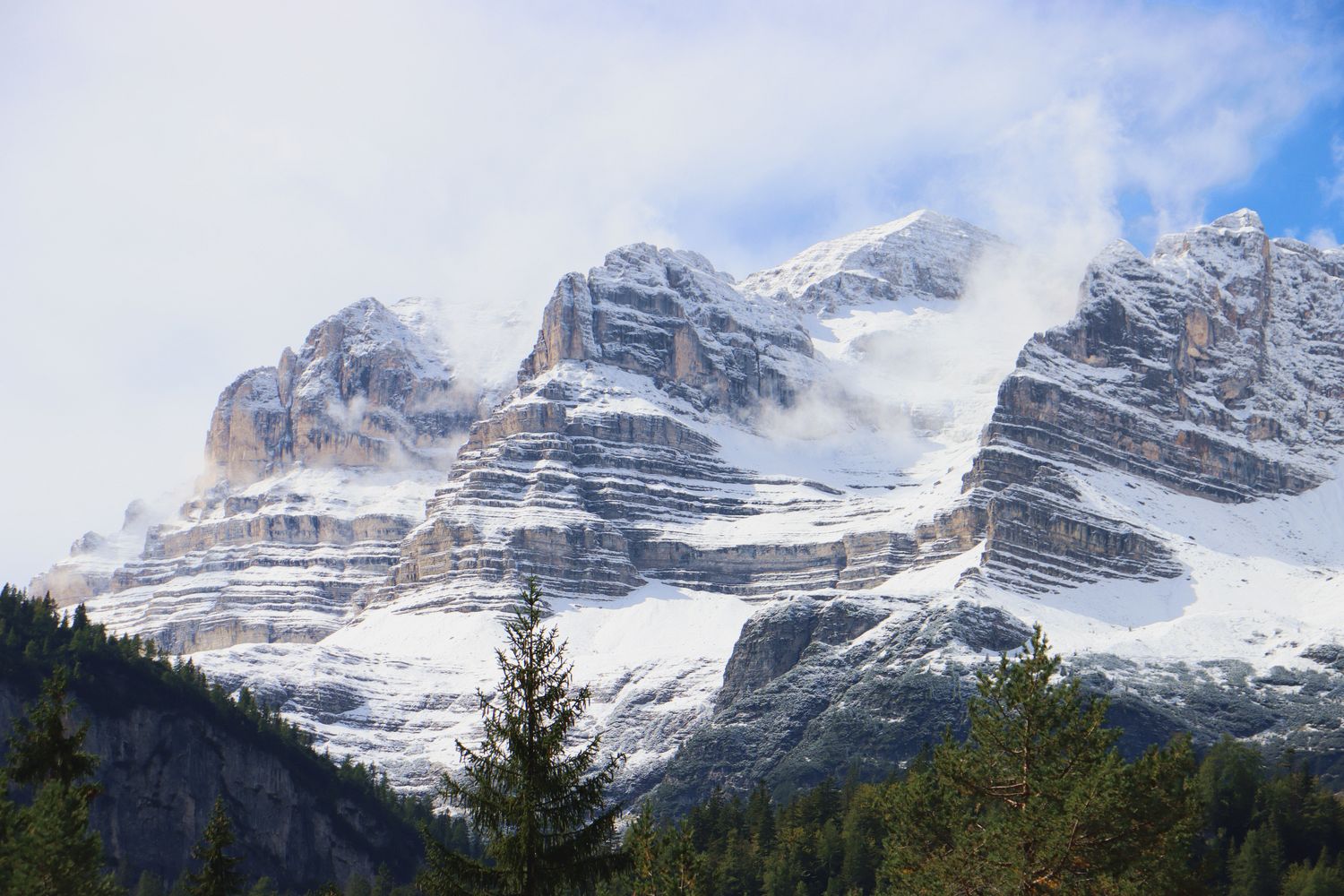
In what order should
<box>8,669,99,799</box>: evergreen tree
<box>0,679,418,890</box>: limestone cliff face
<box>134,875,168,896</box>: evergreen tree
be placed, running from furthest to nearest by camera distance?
<box>0,679,418,890</box>: limestone cliff face < <box>134,875,168,896</box>: evergreen tree < <box>8,669,99,799</box>: evergreen tree

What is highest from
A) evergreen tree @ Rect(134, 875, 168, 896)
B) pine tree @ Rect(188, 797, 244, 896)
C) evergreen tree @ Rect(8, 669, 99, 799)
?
evergreen tree @ Rect(134, 875, 168, 896)

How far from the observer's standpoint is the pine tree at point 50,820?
46375 mm

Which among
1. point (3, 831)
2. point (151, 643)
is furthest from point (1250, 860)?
point (151, 643)

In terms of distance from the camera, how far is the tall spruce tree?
1545 inches

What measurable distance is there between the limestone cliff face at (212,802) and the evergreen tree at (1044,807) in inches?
4697

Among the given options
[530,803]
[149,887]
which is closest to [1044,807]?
[530,803]

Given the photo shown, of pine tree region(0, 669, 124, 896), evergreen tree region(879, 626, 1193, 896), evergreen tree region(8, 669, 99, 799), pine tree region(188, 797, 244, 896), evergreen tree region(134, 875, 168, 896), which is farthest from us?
evergreen tree region(134, 875, 168, 896)

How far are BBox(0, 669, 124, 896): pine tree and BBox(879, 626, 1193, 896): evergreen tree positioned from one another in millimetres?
23447

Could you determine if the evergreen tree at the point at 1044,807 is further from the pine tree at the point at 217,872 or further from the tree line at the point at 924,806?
the pine tree at the point at 217,872

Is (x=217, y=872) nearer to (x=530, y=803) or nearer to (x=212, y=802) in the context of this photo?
(x=530, y=803)

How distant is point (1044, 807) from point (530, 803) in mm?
14179

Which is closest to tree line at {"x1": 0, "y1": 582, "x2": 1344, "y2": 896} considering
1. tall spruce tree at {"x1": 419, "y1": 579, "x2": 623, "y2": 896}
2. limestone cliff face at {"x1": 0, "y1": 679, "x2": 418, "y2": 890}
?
tall spruce tree at {"x1": 419, "y1": 579, "x2": 623, "y2": 896}

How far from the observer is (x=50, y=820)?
153 feet

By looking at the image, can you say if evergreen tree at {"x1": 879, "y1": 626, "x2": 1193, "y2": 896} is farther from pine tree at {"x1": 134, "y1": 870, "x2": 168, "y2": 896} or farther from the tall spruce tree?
pine tree at {"x1": 134, "y1": 870, "x2": 168, "y2": 896}
